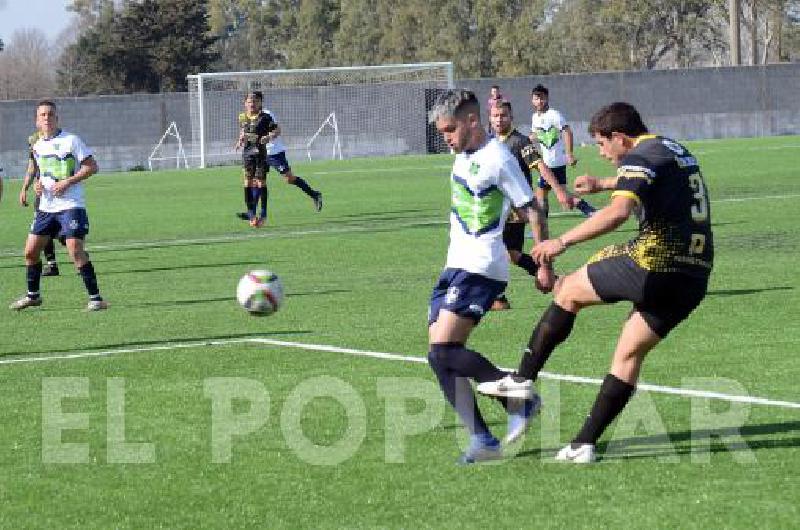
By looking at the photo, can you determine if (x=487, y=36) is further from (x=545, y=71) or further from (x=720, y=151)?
(x=720, y=151)

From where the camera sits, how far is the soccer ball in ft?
38.5

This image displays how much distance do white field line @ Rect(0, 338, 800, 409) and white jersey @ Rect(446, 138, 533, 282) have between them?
2033 mm

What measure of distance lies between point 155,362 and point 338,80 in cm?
5081

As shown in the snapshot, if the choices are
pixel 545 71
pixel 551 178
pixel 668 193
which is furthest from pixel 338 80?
pixel 668 193

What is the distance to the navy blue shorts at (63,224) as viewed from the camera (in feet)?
53.7

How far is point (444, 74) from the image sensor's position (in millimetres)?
62062

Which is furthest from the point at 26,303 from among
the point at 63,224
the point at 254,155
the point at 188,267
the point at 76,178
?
the point at 254,155

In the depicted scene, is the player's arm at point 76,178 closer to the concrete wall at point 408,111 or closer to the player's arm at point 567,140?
the player's arm at point 567,140

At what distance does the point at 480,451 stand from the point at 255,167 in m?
20.9

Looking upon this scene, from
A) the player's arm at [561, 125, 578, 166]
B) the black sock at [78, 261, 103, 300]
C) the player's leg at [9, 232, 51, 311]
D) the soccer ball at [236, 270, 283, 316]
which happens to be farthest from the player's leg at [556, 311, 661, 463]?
the player's arm at [561, 125, 578, 166]

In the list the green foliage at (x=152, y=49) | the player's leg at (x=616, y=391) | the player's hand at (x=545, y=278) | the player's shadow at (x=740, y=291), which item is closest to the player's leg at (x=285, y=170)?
the player's shadow at (x=740, y=291)

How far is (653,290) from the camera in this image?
832cm

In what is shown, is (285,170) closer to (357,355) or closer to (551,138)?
(551,138)

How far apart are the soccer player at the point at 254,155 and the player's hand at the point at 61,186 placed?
1233 cm
